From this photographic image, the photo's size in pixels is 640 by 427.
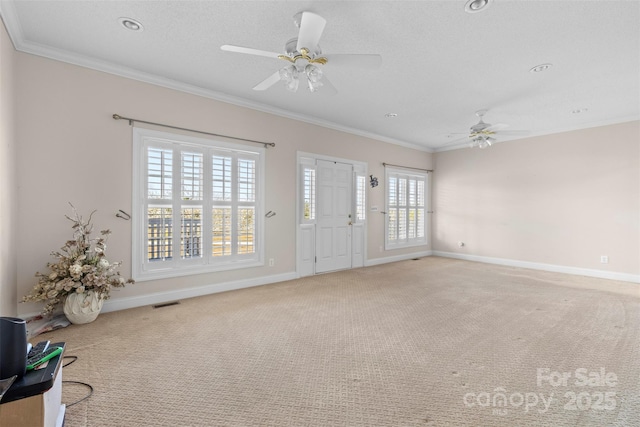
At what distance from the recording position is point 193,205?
399 cm

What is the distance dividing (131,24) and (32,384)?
278 centimetres

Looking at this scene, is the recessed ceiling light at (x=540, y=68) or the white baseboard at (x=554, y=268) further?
the white baseboard at (x=554, y=268)

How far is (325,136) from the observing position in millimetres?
5539

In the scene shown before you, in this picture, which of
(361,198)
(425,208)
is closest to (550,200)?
(425,208)

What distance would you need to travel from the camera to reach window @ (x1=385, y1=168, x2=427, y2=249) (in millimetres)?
6789

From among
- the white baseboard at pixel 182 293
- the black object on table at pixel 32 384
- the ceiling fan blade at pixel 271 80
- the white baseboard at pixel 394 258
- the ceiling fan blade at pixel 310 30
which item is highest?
the ceiling fan blade at pixel 310 30

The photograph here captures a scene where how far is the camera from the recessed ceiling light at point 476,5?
226 centimetres

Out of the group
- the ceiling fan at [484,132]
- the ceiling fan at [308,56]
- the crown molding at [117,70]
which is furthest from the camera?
the ceiling fan at [484,132]

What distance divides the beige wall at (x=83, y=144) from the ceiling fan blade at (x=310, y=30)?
2.27 meters

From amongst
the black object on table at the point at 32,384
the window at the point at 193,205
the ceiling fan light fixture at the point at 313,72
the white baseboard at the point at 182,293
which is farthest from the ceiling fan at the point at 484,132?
the black object on table at the point at 32,384

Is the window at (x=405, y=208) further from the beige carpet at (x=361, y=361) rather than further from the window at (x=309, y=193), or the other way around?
the beige carpet at (x=361, y=361)

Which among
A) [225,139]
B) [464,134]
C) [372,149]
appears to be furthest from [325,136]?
[464,134]

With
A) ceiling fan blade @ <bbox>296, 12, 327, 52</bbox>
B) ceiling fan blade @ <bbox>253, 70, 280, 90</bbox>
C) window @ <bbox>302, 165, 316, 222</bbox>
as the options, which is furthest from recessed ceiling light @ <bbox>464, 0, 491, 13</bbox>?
window @ <bbox>302, 165, 316, 222</bbox>

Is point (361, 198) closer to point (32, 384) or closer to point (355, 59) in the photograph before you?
point (355, 59)
